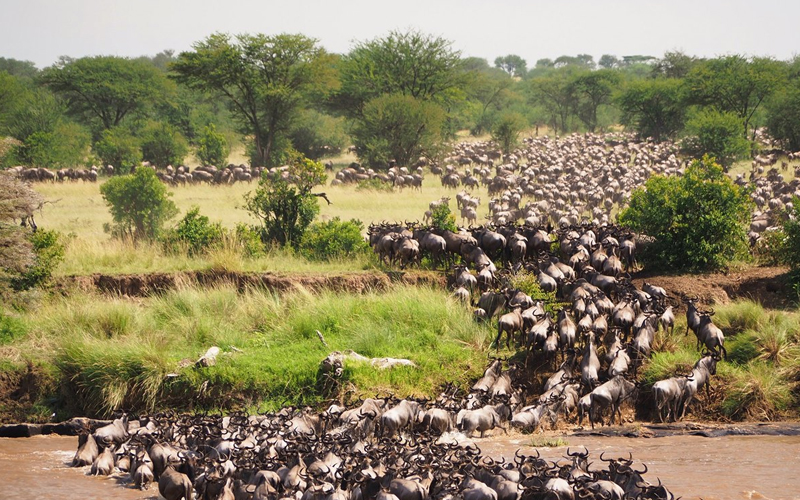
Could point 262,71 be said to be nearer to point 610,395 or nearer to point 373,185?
point 373,185

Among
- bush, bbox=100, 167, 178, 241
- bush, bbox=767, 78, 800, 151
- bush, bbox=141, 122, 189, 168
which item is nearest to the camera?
bush, bbox=100, 167, 178, 241

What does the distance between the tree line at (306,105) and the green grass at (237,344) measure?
28.0 m

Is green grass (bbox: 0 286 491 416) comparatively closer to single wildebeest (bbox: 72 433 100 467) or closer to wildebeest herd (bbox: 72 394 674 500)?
wildebeest herd (bbox: 72 394 674 500)

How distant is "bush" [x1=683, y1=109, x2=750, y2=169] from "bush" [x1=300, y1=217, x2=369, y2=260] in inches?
1166

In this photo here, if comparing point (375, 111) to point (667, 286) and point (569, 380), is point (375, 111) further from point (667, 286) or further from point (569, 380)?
point (569, 380)

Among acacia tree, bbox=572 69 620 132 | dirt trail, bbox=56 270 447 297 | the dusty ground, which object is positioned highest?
acacia tree, bbox=572 69 620 132

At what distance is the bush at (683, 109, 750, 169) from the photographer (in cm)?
4456

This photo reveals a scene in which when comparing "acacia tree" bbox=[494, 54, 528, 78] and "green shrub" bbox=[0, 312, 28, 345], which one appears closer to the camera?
"green shrub" bbox=[0, 312, 28, 345]

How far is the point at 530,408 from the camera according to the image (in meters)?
12.2

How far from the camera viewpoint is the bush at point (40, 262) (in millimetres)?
16531

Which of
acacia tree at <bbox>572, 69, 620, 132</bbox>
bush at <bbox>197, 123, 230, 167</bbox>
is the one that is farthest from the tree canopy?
acacia tree at <bbox>572, 69, 620, 132</bbox>

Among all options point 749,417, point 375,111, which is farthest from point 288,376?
point 375,111

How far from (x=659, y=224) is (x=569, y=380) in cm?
637

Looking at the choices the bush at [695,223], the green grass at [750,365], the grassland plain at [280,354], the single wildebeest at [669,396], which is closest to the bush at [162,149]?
the grassland plain at [280,354]
